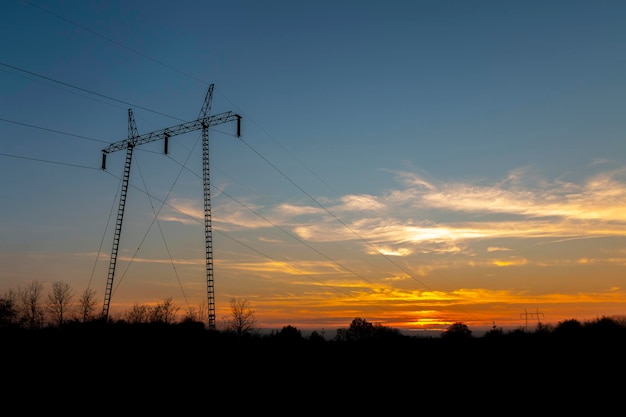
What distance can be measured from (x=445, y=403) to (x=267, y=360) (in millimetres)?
28632

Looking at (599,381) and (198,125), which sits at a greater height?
(198,125)

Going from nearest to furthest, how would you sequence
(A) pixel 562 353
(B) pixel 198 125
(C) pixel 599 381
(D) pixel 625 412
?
1. (D) pixel 625 412
2. (C) pixel 599 381
3. (A) pixel 562 353
4. (B) pixel 198 125

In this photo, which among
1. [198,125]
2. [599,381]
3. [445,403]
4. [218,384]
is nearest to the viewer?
[445,403]

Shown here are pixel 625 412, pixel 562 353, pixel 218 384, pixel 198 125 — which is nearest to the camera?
pixel 625 412

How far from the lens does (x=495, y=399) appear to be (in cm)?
5072

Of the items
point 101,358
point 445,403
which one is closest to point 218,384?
point 101,358

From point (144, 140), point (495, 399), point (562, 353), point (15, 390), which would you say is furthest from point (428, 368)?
point (144, 140)

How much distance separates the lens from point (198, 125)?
3556 inches

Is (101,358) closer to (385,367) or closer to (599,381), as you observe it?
(385,367)

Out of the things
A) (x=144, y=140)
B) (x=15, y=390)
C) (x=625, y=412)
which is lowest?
(x=625, y=412)

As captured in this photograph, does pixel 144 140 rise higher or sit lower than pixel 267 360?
higher

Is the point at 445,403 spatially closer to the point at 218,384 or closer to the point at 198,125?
the point at 218,384

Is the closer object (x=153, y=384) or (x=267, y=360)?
(x=153, y=384)

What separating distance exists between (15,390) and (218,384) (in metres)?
18.9
